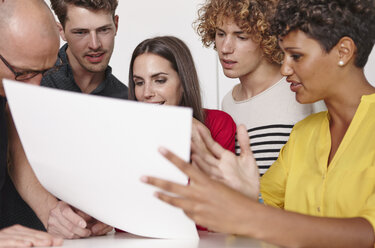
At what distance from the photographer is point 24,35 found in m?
1.30

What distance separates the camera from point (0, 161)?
1.47 meters

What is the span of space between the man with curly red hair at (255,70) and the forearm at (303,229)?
1.07 m

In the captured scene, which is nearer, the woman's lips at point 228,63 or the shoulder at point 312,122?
the shoulder at point 312,122

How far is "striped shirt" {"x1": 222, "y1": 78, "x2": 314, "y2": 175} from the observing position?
79.2 inches

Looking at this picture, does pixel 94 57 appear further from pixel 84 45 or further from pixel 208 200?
pixel 208 200

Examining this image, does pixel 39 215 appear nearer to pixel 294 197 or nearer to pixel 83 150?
pixel 83 150

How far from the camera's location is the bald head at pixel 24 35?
51.1 inches

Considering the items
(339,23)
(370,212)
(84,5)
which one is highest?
(84,5)

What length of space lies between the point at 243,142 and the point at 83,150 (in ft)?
1.19

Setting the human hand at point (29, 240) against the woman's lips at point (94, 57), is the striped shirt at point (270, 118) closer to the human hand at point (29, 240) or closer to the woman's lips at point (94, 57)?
the woman's lips at point (94, 57)

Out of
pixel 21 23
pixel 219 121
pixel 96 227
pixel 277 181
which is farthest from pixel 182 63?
pixel 96 227

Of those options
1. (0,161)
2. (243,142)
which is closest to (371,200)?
(243,142)

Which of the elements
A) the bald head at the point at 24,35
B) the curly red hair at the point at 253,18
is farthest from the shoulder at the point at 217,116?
the bald head at the point at 24,35

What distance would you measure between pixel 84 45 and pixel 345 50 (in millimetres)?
1610
